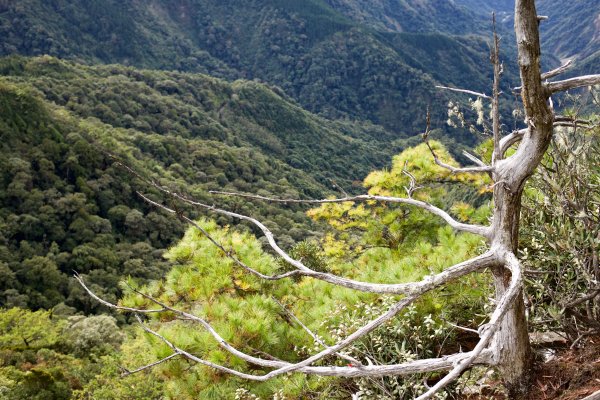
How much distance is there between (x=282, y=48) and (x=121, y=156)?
139864mm

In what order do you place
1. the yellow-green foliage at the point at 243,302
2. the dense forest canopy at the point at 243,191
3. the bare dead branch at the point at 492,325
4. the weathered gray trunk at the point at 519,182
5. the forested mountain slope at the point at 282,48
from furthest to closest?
the forested mountain slope at the point at 282,48, the yellow-green foliage at the point at 243,302, the dense forest canopy at the point at 243,191, the weathered gray trunk at the point at 519,182, the bare dead branch at the point at 492,325

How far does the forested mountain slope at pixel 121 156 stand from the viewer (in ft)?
146

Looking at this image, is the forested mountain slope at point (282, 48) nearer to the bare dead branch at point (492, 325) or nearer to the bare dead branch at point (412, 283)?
the bare dead branch at point (412, 283)

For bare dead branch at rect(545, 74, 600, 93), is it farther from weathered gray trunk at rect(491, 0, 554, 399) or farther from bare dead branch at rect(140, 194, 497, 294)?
bare dead branch at rect(140, 194, 497, 294)

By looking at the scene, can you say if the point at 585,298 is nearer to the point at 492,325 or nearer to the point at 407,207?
the point at 492,325

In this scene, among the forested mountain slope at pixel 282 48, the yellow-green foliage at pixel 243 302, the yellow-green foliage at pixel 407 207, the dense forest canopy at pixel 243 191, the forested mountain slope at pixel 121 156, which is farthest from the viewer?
the forested mountain slope at pixel 282 48

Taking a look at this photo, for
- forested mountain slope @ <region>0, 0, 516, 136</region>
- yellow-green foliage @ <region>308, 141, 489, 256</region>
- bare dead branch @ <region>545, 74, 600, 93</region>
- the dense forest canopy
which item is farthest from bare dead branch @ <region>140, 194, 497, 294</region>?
forested mountain slope @ <region>0, 0, 516, 136</region>

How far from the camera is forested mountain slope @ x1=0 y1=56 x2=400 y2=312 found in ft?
146

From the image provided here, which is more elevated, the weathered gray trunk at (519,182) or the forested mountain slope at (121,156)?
the weathered gray trunk at (519,182)

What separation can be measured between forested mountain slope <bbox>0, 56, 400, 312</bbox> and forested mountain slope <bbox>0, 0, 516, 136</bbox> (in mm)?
43983

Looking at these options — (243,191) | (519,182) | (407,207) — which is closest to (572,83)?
(519,182)

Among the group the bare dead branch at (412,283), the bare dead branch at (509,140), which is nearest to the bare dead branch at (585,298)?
the bare dead branch at (412,283)

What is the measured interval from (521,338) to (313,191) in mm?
80694

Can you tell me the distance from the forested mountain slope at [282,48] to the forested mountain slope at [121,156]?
4398 centimetres
